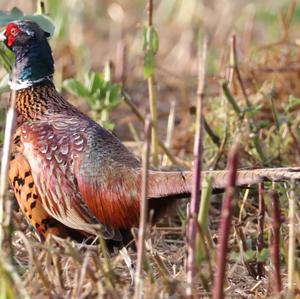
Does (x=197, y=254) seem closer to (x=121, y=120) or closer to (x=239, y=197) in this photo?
(x=239, y=197)

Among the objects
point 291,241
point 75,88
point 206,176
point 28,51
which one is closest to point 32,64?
point 28,51

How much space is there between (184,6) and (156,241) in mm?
4678

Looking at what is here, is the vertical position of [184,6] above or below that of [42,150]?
above

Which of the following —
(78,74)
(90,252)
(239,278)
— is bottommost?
(239,278)

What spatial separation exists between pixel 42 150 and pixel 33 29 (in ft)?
2.23

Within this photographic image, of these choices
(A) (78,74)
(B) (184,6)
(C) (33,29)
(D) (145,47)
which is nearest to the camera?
(C) (33,29)

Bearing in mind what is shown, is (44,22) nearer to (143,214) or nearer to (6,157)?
(6,157)

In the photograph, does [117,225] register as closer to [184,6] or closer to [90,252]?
[90,252]

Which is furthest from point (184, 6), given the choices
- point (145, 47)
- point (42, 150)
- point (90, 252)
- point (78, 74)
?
point (90, 252)

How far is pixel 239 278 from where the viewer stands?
3.85 meters

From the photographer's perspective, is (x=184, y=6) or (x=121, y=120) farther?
(x=184, y=6)

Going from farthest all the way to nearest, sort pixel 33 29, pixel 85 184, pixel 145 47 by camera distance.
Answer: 1. pixel 145 47
2. pixel 33 29
3. pixel 85 184

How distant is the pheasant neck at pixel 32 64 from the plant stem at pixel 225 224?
1827 millimetres

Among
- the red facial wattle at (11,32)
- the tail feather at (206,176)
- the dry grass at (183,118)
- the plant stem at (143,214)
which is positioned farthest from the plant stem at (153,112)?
the plant stem at (143,214)
